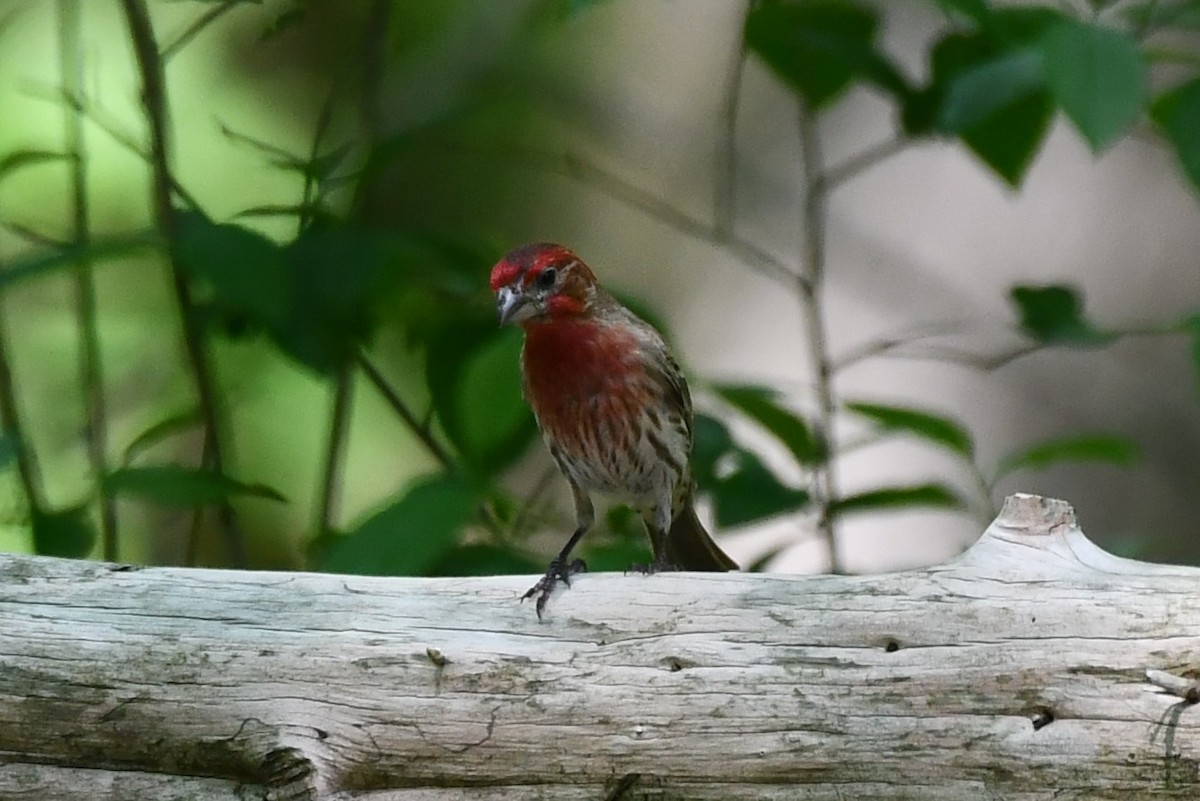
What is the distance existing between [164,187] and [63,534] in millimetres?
912

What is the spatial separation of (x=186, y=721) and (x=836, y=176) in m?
2.41

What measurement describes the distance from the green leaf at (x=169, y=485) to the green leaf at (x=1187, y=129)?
2.15 meters

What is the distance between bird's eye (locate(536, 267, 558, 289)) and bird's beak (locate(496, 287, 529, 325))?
6 centimetres

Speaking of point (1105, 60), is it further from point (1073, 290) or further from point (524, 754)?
point (524, 754)

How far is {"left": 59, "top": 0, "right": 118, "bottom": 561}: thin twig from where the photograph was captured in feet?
13.4

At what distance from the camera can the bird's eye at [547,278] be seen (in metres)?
3.45

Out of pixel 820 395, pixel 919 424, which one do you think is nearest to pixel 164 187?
pixel 820 395

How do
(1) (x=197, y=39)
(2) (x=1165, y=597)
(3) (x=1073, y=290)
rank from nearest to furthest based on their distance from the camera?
(2) (x=1165, y=597), (3) (x=1073, y=290), (1) (x=197, y=39)

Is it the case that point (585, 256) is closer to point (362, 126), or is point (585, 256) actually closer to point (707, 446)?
point (362, 126)

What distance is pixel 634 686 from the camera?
2520 mm

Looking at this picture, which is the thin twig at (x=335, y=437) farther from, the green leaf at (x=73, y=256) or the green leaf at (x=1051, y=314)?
the green leaf at (x=1051, y=314)

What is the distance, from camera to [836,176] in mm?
4152

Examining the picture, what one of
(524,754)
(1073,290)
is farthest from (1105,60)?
(524,754)

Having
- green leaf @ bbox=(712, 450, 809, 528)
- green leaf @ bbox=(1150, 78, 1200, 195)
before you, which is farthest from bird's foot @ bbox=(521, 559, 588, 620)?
green leaf @ bbox=(1150, 78, 1200, 195)
